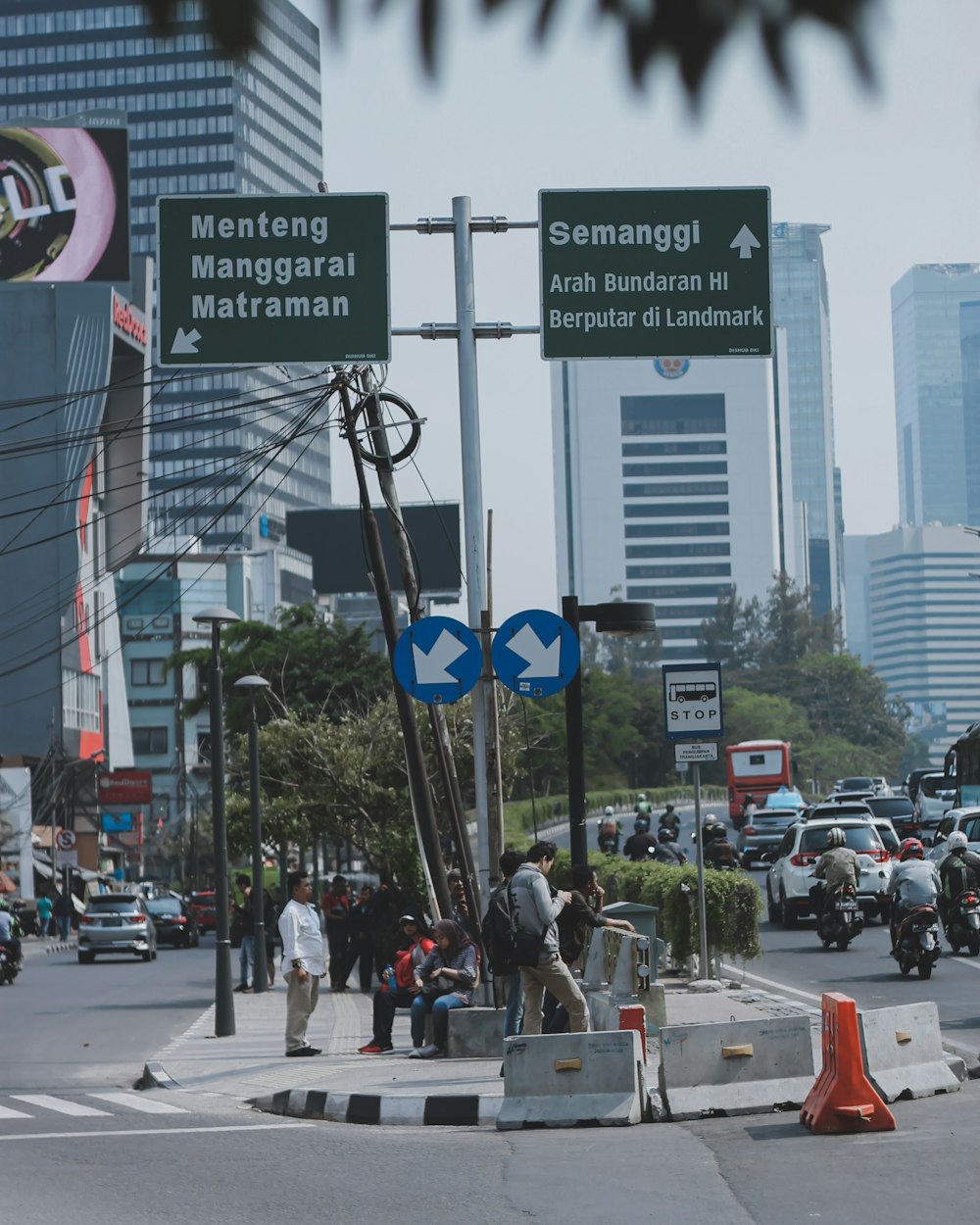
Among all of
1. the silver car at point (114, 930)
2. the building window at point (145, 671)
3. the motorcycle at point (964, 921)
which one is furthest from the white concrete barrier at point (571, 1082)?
the building window at point (145, 671)

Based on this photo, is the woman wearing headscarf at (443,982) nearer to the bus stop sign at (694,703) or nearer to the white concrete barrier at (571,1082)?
the bus stop sign at (694,703)

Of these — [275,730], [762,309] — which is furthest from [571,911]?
[275,730]

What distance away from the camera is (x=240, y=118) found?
177 m

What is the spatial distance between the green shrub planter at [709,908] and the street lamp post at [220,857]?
12.4 feet

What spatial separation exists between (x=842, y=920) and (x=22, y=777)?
5538 cm

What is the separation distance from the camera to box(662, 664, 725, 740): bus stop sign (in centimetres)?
1755

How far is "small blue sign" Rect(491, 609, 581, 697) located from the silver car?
29.7 meters

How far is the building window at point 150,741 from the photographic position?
141000mm

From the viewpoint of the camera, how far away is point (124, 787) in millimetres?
86938

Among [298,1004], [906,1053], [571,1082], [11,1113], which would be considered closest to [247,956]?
[298,1004]

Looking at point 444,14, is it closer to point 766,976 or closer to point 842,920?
point 766,976

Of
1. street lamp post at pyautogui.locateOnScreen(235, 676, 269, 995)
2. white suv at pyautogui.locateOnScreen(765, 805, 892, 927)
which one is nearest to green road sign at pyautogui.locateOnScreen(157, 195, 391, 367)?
street lamp post at pyautogui.locateOnScreen(235, 676, 269, 995)

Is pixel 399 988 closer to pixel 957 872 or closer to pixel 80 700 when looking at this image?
pixel 957 872

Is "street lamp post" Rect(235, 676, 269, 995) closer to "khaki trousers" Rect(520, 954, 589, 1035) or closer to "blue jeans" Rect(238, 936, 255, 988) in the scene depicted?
"blue jeans" Rect(238, 936, 255, 988)
